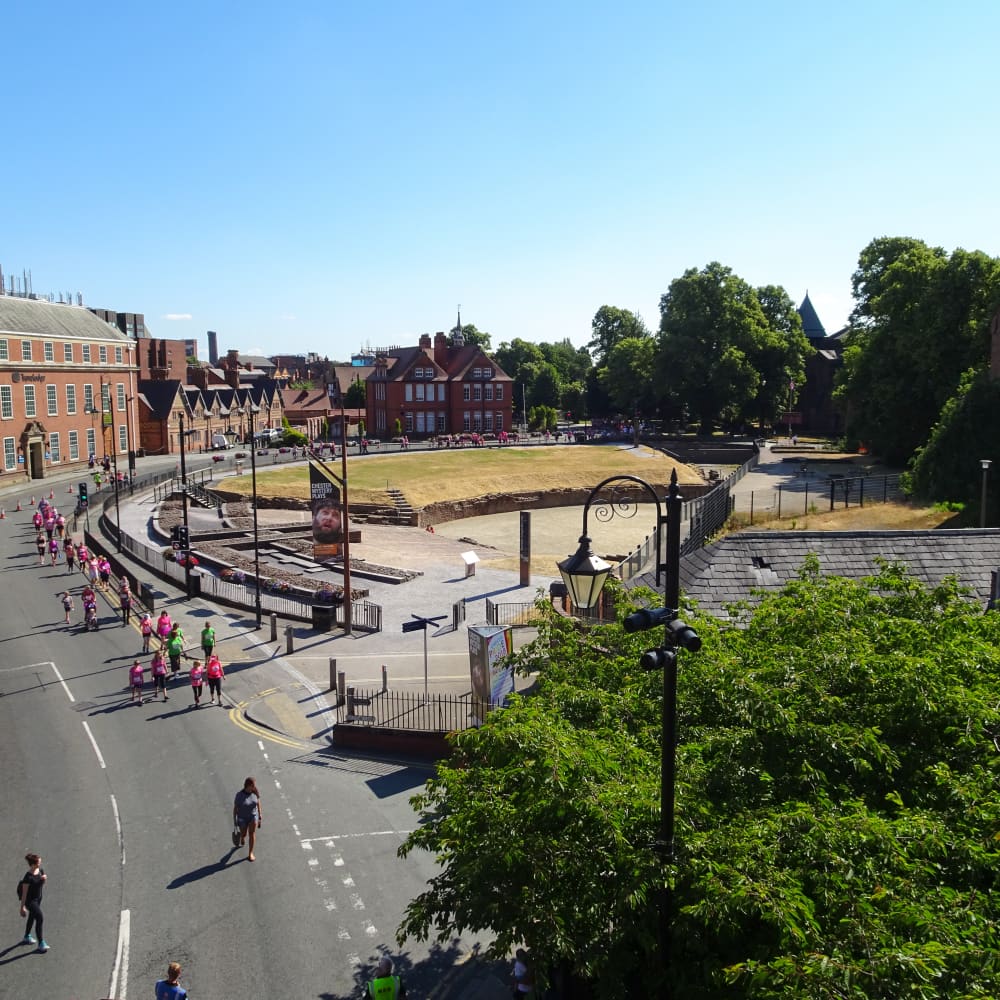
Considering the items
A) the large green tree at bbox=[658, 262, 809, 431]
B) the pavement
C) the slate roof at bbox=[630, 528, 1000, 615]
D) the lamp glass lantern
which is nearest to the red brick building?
the large green tree at bbox=[658, 262, 809, 431]

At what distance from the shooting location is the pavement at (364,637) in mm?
20609

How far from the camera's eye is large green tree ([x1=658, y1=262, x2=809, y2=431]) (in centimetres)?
8162

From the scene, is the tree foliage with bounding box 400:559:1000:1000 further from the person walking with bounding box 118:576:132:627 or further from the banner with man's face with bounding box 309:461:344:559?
the person walking with bounding box 118:576:132:627

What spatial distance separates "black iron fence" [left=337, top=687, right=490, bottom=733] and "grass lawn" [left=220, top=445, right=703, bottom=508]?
34.0 metres

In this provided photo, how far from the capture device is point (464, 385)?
9538 centimetres

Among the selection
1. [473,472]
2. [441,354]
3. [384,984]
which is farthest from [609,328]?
[384,984]

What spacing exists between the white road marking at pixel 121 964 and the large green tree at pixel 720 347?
74.9 metres

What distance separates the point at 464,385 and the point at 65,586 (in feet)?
215

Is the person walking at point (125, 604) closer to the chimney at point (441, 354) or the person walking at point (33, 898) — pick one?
the person walking at point (33, 898)

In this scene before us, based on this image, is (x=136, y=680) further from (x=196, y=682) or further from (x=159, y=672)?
(x=196, y=682)

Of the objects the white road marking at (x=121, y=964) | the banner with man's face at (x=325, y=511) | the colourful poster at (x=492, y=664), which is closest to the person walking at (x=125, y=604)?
the banner with man's face at (x=325, y=511)

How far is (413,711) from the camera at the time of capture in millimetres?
20031

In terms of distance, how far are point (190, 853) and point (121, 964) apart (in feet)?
9.44

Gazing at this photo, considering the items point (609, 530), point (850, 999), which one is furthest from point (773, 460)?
point (850, 999)
